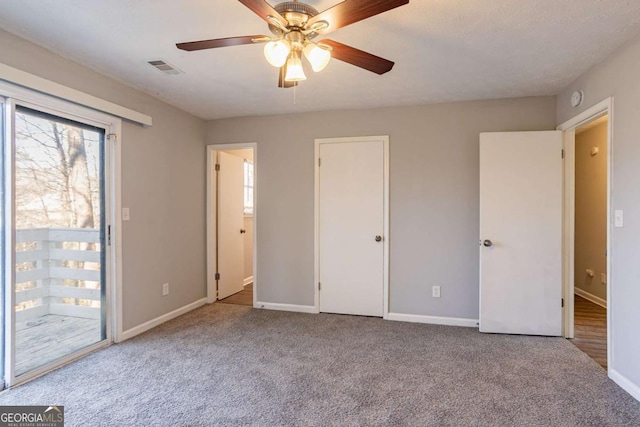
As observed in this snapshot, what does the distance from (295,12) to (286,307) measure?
3198mm

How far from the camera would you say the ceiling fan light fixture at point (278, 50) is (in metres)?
1.66

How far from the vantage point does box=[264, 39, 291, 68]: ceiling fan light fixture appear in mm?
1664

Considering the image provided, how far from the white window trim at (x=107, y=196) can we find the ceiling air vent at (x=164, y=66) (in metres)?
0.65

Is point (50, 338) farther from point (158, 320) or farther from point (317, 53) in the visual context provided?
point (317, 53)

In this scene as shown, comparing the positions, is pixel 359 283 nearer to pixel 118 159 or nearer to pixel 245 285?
pixel 245 285

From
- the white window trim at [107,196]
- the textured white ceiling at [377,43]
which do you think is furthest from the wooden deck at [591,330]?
the white window trim at [107,196]

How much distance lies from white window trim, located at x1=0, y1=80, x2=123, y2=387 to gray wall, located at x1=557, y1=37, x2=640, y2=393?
389cm

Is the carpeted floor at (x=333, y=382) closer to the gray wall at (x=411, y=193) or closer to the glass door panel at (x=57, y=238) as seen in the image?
the glass door panel at (x=57, y=238)

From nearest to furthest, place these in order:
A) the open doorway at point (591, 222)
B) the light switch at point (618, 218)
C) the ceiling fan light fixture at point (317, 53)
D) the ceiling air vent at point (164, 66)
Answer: the ceiling fan light fixture at point (317, 53), the light switch at point (618, 218), the ceiling air vent at point (164, 66), the open doorway at point (591, 222)

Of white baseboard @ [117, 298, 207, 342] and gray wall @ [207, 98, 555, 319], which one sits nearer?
white baseboard @ [117, 298, 207, 342]

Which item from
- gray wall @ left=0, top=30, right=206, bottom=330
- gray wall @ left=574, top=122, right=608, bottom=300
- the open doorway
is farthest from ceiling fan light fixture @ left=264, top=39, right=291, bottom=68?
gray wall @ left=574, top=122, right=608, bottom=300

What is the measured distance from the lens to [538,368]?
2.55m

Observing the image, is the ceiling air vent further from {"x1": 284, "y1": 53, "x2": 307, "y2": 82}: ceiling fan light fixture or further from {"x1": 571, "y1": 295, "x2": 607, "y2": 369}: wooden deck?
{"x1": 571, "y1": 295, "x2": 607, "y2": 369}: wooden deck

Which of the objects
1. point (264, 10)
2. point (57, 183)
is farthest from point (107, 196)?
point (264, 10)
